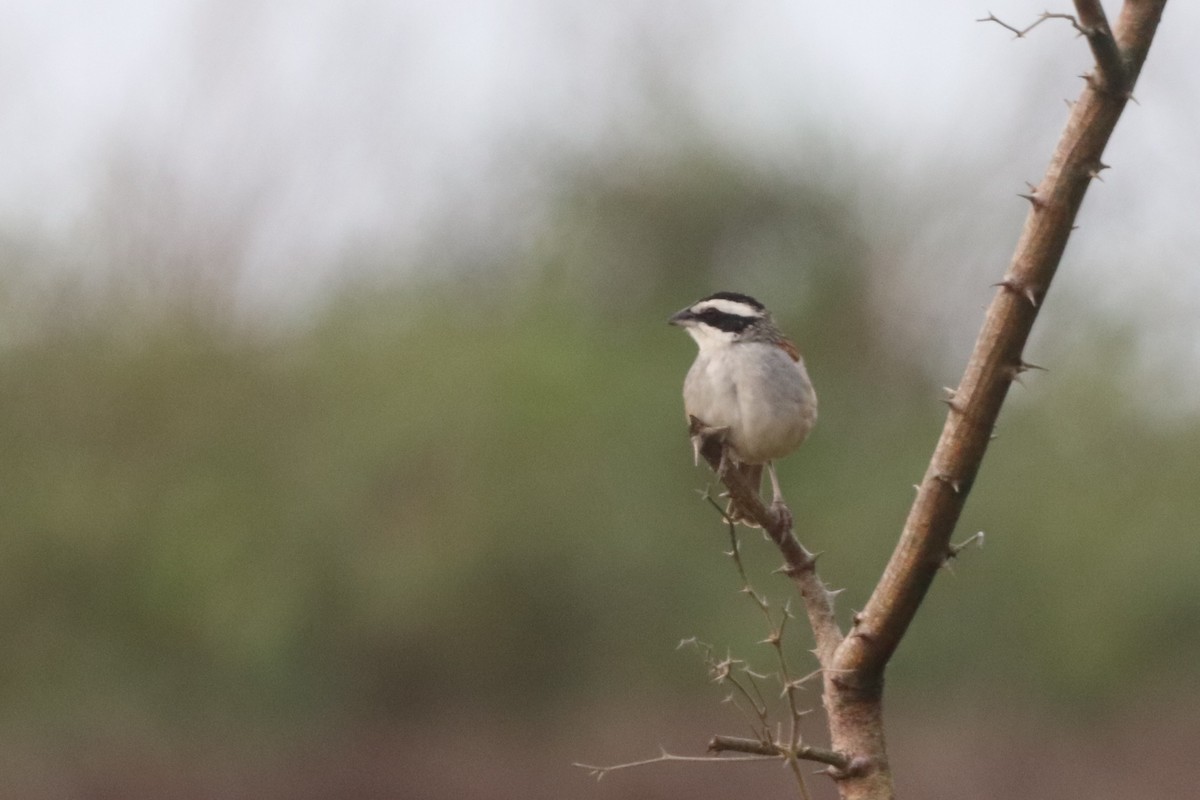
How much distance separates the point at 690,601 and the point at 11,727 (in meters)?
8.80

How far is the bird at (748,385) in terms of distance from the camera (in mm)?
5344

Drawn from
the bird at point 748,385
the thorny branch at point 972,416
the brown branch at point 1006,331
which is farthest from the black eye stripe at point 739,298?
the brown branch at point 1006,331

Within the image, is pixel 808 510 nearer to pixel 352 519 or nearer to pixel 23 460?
pixel 352 519

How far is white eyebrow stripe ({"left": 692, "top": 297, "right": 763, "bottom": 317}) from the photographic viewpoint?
6055 mm

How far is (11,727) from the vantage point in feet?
66.2

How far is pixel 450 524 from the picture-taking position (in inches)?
852

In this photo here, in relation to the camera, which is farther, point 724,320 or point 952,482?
point 724,320

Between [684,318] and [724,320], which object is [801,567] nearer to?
[724,320]

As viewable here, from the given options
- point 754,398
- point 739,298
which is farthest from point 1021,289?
point 739,298

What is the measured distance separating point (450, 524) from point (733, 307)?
15887mm

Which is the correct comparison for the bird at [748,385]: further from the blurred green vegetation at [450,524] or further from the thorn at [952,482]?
the blurred green vegetation at [450,524]

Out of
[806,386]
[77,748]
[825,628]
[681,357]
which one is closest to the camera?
[825,628]

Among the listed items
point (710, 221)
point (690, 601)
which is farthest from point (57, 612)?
point (710, 221)

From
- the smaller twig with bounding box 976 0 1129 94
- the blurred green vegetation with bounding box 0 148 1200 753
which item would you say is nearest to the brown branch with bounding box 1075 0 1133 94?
the smaller twig with bounding box 976 0 1129 94
